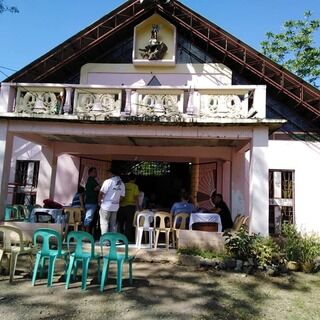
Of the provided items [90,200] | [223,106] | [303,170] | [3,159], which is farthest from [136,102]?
[303,170]

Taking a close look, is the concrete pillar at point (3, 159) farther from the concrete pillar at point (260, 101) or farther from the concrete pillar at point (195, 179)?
the concrete pillar at point (260, 101)

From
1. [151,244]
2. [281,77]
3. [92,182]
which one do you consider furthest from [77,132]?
[281,77]

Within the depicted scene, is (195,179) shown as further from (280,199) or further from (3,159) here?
(3,159)

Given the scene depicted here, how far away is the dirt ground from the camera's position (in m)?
4.82

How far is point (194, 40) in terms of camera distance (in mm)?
11688

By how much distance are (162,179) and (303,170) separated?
18.9ft

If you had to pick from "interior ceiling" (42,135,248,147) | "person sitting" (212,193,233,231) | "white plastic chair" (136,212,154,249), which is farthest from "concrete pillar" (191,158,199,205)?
"white plastic chair" (136,212,154,249)

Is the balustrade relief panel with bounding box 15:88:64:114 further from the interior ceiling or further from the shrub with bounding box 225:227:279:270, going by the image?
the shrub with bounding box 225:227:279:270

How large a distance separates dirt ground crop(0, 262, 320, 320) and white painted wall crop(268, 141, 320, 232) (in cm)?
395

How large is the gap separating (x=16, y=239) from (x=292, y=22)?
19495mm

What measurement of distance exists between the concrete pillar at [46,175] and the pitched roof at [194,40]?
8.00ft

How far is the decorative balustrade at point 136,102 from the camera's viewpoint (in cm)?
818

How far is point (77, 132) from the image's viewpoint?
8531 mm

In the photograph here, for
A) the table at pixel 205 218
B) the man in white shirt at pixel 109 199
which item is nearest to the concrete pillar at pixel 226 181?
the table at pixel 205 218
